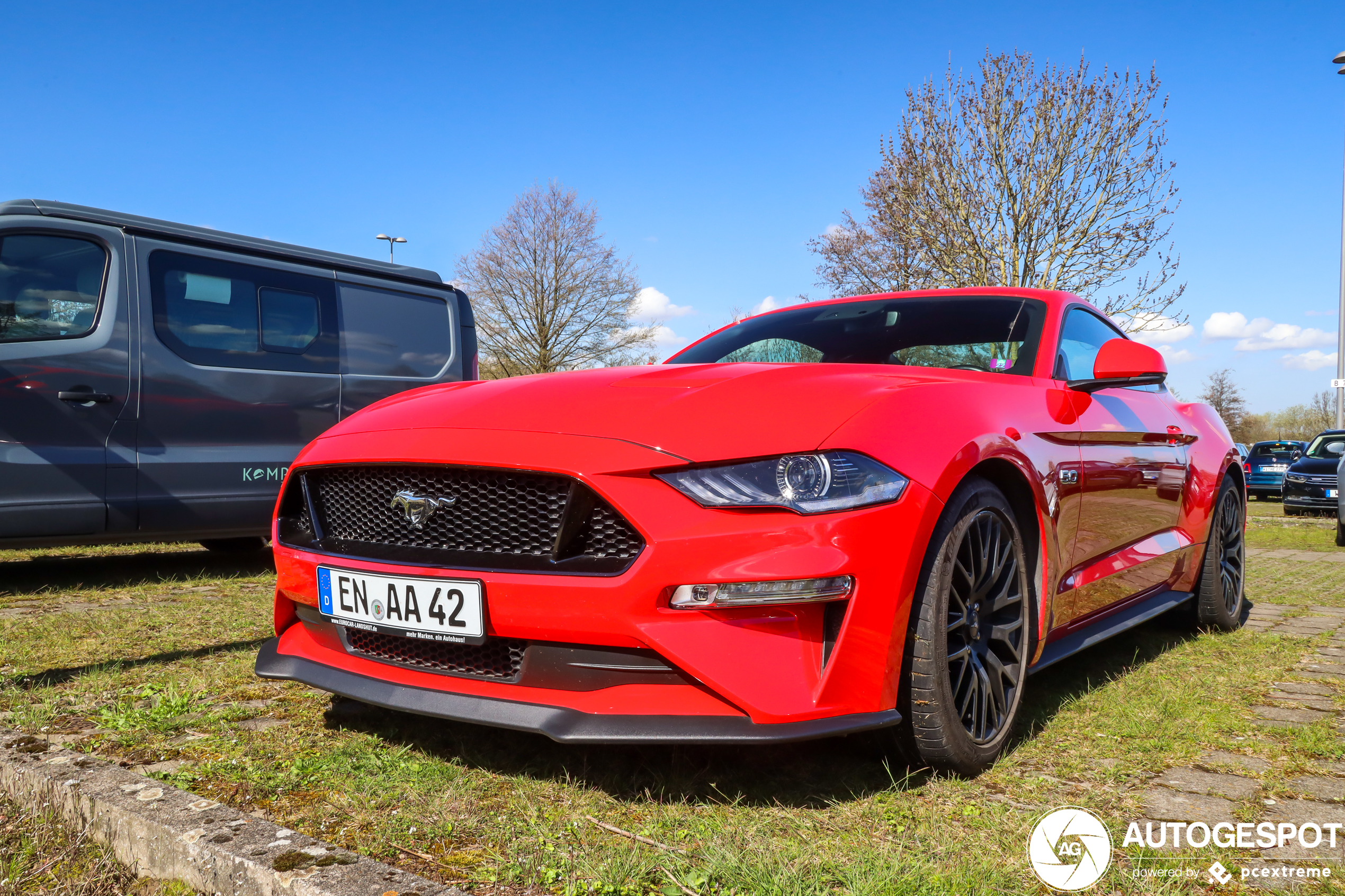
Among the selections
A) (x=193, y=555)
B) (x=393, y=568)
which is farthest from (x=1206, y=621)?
(x=193, y=555)

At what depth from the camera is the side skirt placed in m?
2.78

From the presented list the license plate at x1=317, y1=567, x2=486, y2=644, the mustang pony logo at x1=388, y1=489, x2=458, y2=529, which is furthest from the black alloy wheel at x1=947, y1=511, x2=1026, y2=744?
the mustang pony logo at x1=388, y1=489, x2=458, y2=529

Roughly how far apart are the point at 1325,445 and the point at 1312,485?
2.41 m

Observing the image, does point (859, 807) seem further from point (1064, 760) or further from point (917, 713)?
point (1064, 760)

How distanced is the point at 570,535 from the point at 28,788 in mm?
1326

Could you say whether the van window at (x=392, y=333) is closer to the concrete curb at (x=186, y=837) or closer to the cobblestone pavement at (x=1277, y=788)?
the concrete curb at (x=186, y=837)

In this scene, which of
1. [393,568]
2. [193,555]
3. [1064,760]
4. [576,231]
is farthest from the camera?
[576,231]

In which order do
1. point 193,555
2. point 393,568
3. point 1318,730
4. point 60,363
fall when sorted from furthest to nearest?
point 193,555 → point 60,363 → point 1318,730 → point 393,568

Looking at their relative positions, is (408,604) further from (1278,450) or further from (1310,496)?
(1278,450)

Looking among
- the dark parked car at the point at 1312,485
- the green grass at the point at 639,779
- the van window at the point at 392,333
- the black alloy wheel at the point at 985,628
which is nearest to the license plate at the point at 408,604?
the green grass at the point at 639,779

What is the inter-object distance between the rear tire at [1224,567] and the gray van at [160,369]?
4774mm

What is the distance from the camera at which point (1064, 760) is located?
2.49m

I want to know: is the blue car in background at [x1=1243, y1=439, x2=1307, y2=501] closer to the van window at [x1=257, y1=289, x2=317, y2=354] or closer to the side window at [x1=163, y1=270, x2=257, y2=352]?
the van window at [x1=257, y1=289, x2=317, y2=354]

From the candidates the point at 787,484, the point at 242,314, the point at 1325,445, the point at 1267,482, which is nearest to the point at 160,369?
the point at 242,314
